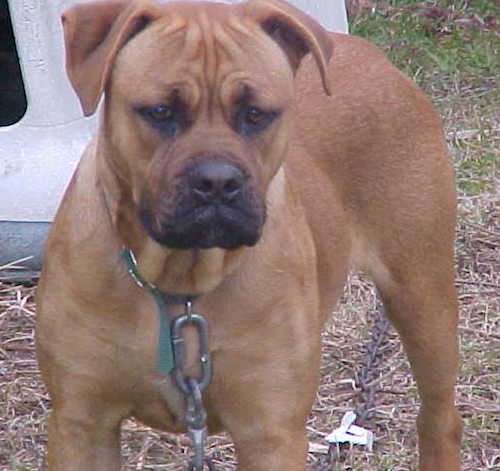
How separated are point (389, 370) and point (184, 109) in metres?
2.29

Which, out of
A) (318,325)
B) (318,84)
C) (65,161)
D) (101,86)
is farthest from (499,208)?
(101,86)

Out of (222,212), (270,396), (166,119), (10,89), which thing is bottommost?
(270,396)

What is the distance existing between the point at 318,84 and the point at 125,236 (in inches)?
38.1

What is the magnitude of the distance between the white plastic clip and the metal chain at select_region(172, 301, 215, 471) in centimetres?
135

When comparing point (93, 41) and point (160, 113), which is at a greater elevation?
point (93, 41)

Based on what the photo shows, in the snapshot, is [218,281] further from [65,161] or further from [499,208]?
[499,208]

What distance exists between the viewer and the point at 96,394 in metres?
3.57

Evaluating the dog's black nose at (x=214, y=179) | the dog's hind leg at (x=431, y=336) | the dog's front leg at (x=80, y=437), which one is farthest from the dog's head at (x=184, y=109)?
the dog's hind leg at (x=431, y=336)

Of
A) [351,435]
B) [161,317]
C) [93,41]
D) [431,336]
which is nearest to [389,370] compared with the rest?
[351,435]

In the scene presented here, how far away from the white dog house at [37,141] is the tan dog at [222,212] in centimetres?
173

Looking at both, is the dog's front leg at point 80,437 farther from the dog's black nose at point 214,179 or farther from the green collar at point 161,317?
the dog's black nose at point 214,179

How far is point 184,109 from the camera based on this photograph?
322cm

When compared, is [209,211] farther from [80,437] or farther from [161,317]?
[80,437]

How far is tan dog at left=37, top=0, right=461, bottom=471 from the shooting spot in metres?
3.23
